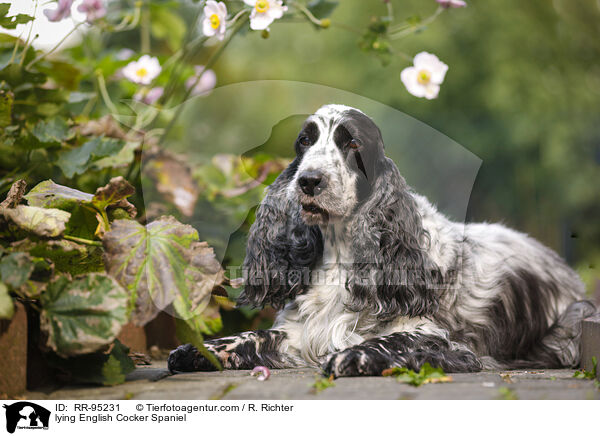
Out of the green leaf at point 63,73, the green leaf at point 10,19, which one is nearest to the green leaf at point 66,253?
the green leaf at point 10,19

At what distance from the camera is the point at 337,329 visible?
2836 mm

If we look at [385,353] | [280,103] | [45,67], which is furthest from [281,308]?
[45,67]

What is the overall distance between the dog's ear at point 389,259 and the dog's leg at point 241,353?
0.40 meters

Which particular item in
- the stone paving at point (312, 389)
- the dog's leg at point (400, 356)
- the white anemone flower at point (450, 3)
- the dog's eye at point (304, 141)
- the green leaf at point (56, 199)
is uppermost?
the white anemone flower at point (450, 3)

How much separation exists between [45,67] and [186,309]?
7.07 ft

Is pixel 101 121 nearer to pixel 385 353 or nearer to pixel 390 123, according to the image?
pixel 390 123

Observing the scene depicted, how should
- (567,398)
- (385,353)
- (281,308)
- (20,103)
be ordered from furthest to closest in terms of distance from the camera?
1. (20,103)
2. (281,308)
3. (385,353)
4. (567,398)

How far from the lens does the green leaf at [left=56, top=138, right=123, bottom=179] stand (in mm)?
3287

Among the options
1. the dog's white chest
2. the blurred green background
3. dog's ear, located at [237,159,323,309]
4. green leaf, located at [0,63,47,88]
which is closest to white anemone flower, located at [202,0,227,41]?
the blurred green background

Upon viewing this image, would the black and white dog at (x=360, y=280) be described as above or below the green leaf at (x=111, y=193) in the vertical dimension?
below

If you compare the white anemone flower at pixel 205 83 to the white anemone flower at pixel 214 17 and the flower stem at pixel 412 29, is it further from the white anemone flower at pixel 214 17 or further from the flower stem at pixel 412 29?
the flower stem at pixel 412 29

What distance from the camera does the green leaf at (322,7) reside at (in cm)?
352

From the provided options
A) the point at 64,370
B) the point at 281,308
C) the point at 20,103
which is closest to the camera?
the point at 64,370
